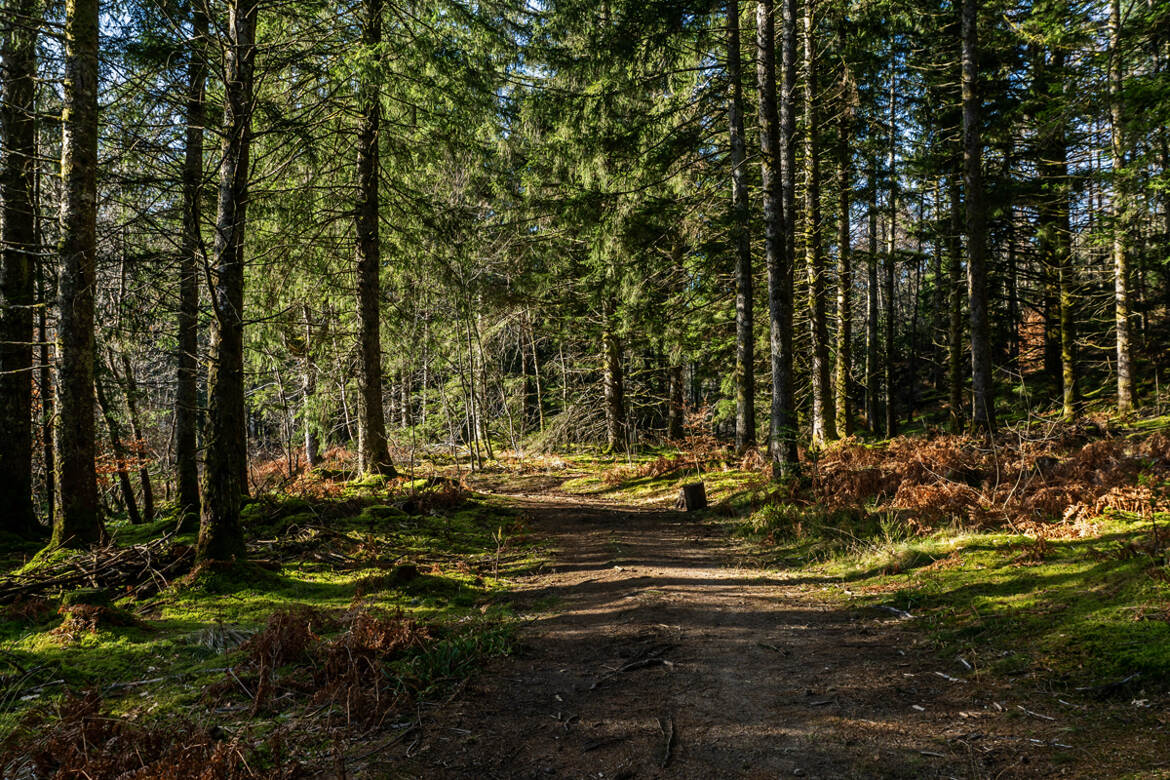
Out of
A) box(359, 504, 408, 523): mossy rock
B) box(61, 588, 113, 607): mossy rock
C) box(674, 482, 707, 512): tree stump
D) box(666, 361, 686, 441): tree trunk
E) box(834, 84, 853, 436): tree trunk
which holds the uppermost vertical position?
box(834, 84, 853, 436): tree trunk

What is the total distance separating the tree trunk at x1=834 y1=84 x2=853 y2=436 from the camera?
15.1m

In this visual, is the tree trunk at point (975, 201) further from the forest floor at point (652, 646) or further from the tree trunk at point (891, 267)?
the tree trunk at point (891, 267)

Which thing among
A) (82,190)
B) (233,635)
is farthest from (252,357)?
(233,635)

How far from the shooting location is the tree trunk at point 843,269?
1513cm

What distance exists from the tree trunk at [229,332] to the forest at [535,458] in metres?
0.04

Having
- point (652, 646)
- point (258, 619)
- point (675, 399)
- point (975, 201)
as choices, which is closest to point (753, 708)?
point (652, 646)

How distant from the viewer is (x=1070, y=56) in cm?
1594

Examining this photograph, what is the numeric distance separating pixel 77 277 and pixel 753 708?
819 cm

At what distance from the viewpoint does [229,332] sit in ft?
20.3

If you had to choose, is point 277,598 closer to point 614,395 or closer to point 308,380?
point 308,380

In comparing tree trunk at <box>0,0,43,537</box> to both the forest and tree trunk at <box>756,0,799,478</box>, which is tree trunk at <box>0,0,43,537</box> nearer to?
the forest

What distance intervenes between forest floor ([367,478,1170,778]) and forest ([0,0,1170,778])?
3 cm

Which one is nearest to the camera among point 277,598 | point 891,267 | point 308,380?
point 277,598

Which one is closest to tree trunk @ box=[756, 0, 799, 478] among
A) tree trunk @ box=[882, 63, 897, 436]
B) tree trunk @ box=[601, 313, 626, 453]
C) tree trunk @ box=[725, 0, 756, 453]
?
tree trunk @ box=[725, 0, 756, 453]
